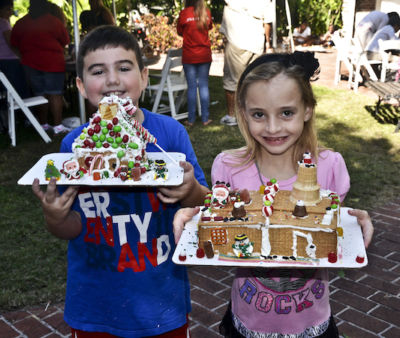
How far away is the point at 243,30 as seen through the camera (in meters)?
8.37

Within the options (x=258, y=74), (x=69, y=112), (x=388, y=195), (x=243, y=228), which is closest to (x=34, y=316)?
(x=243, y=228)

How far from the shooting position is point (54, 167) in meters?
2.23

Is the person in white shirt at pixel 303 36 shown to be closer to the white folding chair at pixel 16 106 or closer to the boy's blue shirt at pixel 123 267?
the white folding chair at pixel 16 106

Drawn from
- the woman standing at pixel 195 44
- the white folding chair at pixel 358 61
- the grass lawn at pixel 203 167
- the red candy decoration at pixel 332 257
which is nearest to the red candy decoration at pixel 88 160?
the red candy decoration at pixel 332 257

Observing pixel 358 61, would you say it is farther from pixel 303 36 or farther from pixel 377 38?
pixel 303 36

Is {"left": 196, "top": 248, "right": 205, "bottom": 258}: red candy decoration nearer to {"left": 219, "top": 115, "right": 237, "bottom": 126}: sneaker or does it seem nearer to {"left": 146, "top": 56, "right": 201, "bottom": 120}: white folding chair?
{"left": 219, "top": 115, "right": 237, "bottom": 126}: sneaker

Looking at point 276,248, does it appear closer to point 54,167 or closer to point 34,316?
Answer: point 54,167

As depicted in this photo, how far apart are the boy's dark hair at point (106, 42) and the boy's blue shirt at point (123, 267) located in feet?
2.36

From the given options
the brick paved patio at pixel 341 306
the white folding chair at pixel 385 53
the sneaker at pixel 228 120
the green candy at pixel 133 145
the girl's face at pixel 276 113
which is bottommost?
the brick paved patio at pixel 341 306

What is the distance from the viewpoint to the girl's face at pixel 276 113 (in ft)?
7.03

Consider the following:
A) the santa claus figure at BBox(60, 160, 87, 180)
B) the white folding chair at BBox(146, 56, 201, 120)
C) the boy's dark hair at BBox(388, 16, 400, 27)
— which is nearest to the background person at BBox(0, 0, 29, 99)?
the white folding chair at BBox(146, 56, 201, 120)

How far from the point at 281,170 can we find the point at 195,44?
6472 millimetres

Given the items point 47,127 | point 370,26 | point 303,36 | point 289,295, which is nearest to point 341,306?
point 289,295

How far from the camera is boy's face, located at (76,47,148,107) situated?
89.0 inches
